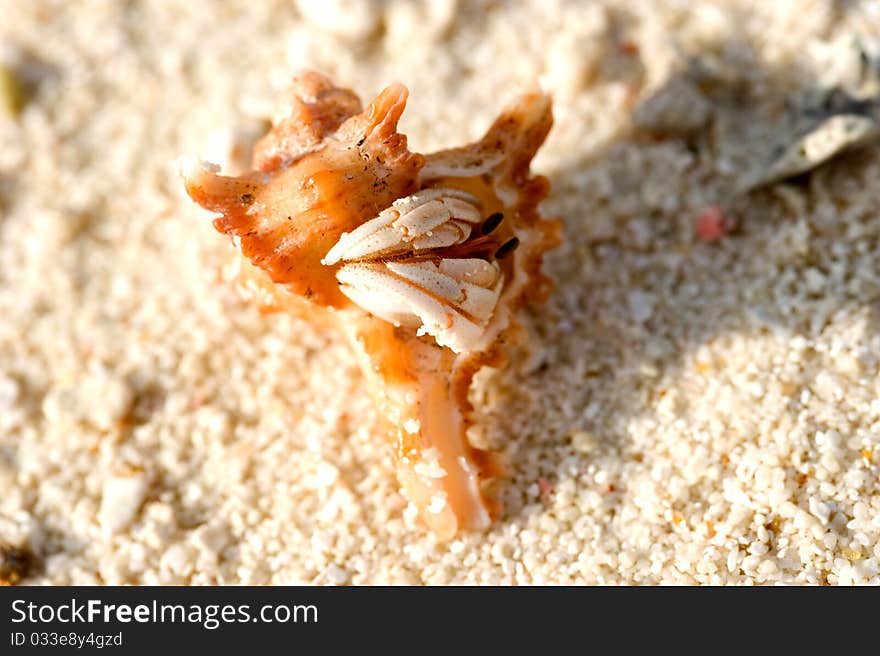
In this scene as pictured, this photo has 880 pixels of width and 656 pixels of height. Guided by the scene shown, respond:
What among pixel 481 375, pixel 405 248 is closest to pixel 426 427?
pixel 481 375

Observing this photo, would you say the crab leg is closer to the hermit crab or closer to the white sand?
the hermit crab

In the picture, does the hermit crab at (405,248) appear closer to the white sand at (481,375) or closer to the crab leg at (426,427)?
the crab leg at (426,427)

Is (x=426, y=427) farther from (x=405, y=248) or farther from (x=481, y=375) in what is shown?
(x=405, y=248)

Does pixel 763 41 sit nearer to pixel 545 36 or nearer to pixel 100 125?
pixel 545 36

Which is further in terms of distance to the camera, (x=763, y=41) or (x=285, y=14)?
(x=285, y=14)

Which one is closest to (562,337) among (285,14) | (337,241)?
(337,241)

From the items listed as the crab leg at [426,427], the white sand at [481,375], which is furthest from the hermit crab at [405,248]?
the white sand at [481,375]
